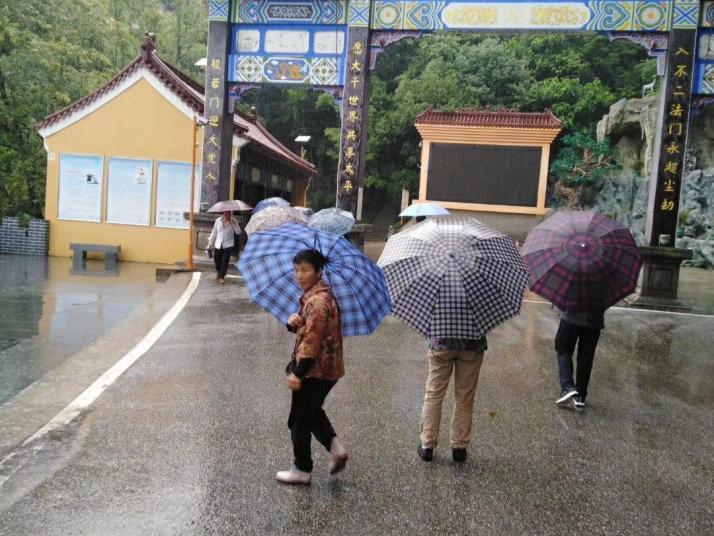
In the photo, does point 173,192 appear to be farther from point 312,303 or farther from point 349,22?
point 312,303

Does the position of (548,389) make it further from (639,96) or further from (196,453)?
(639,96)

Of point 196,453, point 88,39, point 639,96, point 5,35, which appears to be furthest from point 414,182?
point 196,453

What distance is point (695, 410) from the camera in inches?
223

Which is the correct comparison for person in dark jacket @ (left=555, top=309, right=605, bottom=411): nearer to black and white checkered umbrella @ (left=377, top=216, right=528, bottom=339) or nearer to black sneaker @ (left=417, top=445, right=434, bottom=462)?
black and white checkered umbrella @ (left=377, top=216, right=528, bottom=339)

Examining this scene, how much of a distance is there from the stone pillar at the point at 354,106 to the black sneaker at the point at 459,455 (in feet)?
31.9

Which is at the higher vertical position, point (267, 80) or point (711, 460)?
point (267, 80)

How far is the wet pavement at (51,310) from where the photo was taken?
6.75 meters

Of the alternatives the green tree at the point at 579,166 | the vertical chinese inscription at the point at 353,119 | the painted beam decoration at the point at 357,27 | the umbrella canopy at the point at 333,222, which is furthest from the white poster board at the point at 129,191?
the green tree at the point at 579,166

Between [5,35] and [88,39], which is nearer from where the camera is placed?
[5,35]

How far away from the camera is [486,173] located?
24328 millimetres

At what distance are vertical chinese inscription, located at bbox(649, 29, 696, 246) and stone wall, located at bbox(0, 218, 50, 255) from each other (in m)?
16.0

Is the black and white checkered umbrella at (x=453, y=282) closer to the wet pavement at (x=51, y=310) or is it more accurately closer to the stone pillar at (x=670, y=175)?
the wet pavement at (x=51, y=310)

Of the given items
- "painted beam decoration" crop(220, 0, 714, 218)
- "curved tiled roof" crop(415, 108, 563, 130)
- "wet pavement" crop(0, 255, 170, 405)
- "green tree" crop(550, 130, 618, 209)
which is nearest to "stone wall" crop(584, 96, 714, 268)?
"green tree" crop(550, 130, 618, 209)

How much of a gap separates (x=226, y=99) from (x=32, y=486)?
1155 cm
